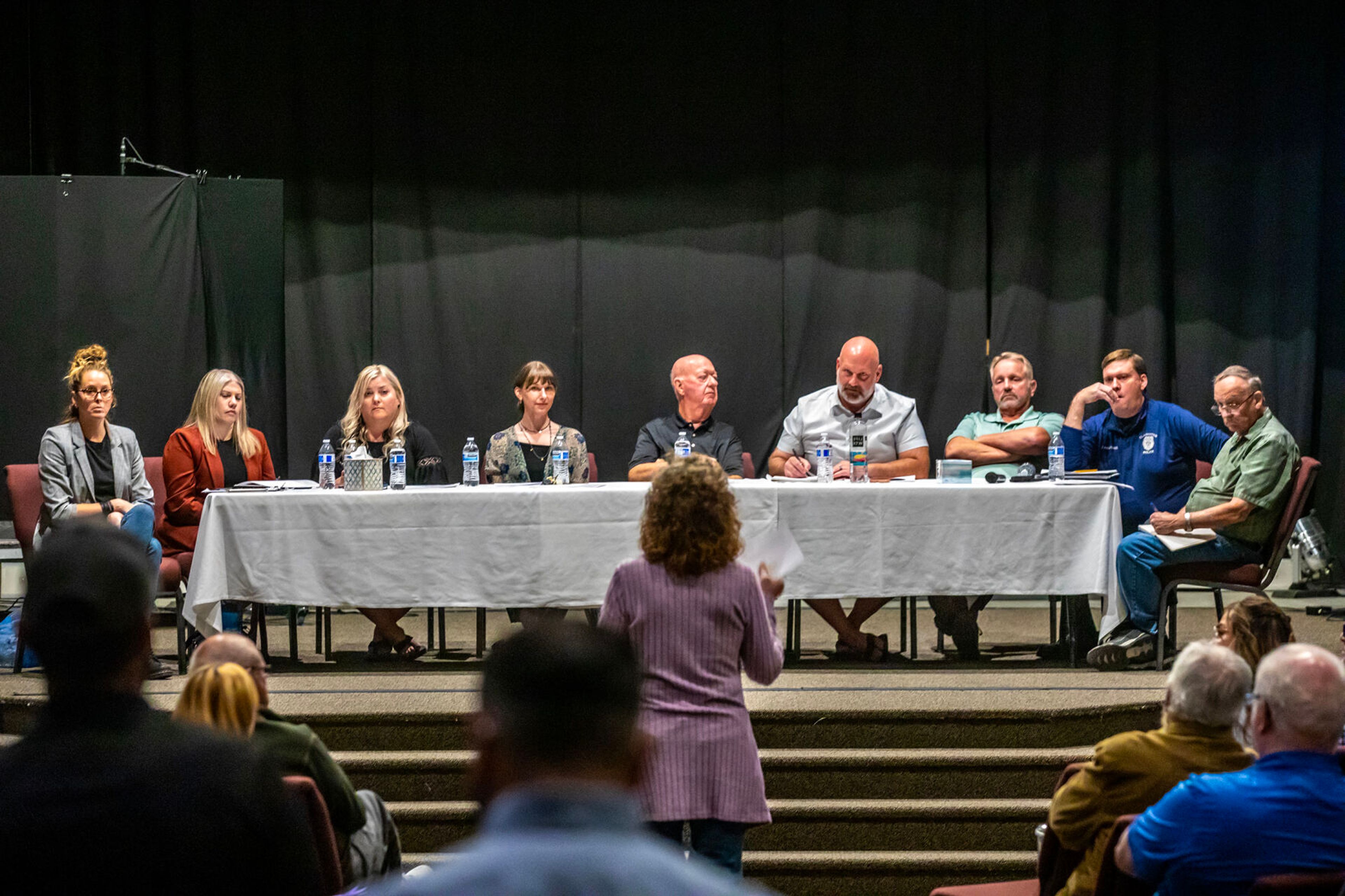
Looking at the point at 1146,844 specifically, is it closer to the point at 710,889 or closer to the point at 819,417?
the point at 710,889

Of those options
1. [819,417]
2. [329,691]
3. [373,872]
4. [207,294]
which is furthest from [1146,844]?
[207,294]

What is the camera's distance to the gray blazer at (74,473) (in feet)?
15.8

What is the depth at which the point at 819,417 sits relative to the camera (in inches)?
212

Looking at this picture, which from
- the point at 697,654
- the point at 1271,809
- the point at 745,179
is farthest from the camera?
the point at 745,179

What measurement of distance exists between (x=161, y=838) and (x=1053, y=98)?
657 cm

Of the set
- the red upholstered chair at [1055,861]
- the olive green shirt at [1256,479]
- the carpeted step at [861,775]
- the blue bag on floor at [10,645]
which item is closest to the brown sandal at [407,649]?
the carpeted step at [861,775]

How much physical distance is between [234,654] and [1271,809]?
174 cm

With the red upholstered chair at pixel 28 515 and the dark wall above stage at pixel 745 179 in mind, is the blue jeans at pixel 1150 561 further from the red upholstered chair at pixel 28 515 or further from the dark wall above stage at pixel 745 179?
the red upholstered chair at pixel 28 515

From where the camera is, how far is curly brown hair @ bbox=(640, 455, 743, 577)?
248 centimetres

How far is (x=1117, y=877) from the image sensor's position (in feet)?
6.81

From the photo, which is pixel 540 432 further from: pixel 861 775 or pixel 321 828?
pixel 321 828

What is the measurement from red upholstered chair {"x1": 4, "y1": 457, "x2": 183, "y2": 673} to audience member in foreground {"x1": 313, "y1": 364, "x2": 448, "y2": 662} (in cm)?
70

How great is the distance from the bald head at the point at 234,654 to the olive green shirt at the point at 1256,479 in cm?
350

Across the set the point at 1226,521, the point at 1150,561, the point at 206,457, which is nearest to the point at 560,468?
the point at 206,457
